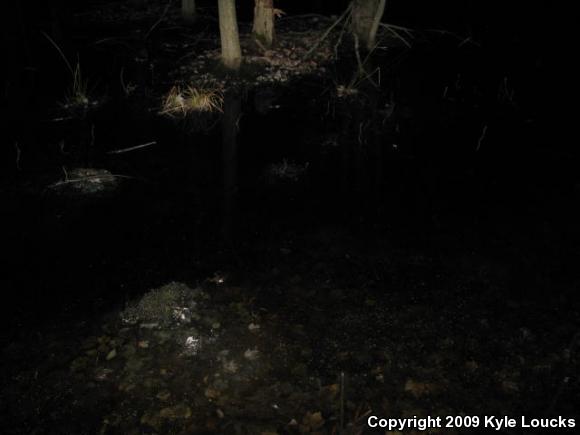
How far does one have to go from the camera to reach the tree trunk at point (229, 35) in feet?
33.8

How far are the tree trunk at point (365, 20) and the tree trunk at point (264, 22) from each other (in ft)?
7.73

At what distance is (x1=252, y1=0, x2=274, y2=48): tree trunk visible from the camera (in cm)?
1173

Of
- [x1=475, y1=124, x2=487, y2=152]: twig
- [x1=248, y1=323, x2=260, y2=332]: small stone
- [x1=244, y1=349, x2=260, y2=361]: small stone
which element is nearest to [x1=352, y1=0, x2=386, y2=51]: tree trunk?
[x1=475, y1=124, x2=487, y2=152]: twig

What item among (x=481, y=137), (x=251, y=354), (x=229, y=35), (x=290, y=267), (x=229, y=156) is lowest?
(x=251, y=354)

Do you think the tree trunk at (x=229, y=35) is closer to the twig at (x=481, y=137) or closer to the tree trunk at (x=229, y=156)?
the tree trunk at (x=229, y=156)

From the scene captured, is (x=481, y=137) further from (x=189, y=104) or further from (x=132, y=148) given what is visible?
(x=132, y=148)

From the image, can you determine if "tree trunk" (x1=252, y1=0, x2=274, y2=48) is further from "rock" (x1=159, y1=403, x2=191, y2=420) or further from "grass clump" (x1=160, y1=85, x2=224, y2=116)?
"rock" (x1=159, y1=403, x2=191, y2=420)

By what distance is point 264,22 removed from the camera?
1188 cm

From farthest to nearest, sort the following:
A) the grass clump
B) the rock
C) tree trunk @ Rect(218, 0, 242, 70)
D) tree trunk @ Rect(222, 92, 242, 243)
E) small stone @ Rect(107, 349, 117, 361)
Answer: tree trunk @ Rect(218, 0, 242, 70) < the grass clump < tree trunk @ Rect(222, 92, 242, 243) < small stone @ Rect(107, 349, 117, 361) < the rock

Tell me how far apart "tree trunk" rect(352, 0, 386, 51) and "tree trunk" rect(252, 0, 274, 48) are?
2356 mm

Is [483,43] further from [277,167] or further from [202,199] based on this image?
[202,199]

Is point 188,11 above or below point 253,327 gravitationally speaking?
above

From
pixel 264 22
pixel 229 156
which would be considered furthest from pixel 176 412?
pixel 264 22

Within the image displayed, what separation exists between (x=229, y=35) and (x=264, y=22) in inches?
62.6
